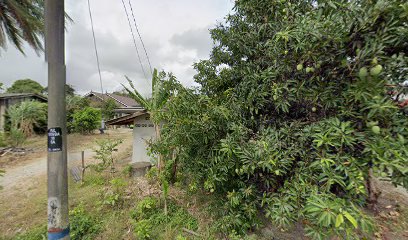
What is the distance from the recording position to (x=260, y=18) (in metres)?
2.62

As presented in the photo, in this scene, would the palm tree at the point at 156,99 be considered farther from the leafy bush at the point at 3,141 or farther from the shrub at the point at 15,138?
the leafy bush at the point at 3,141

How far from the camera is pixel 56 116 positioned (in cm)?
197

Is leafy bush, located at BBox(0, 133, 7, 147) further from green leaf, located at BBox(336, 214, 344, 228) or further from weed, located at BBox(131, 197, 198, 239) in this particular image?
green leaf, located at BBox(336, 214, 344, 228)

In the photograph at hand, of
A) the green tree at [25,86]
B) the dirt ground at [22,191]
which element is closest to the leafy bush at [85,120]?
the dirt ground at [22,191]

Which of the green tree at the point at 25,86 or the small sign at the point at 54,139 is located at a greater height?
the green tree at the point at 25,86

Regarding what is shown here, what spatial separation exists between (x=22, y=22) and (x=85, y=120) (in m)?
7.57

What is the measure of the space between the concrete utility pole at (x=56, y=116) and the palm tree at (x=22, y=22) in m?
8.14

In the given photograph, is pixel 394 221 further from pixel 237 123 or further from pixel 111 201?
pixel 111 201

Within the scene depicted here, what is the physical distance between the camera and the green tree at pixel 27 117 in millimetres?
10883

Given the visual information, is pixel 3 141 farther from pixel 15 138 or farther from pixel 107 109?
pixel 107 109

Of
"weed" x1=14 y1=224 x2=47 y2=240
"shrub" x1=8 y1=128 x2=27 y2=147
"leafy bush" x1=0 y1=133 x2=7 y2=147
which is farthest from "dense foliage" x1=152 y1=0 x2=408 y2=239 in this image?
"leafy bush" x1=0 y1=133 x2=7 y2=147

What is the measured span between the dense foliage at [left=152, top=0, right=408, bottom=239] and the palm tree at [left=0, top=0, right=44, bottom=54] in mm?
9282

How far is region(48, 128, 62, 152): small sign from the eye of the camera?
1.95 meters

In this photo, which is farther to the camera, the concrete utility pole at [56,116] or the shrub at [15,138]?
the shrub at [15,138]
